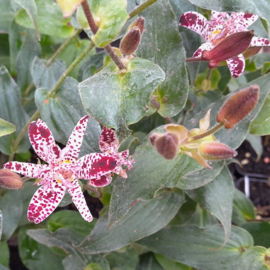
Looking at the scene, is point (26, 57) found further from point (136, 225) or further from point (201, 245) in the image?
point (201, 245)

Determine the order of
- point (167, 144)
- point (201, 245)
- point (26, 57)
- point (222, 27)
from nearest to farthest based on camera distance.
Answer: point (167, 144), point (222, 27), point (201, 245), point (26, 57)

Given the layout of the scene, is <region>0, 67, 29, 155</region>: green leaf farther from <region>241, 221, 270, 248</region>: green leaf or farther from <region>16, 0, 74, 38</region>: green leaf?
<region>241, 221, 270, 248</region>: green leaf

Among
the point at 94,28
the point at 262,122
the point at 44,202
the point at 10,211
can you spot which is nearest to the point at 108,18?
the point at 94,28

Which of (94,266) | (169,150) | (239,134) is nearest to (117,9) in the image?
(169,150)

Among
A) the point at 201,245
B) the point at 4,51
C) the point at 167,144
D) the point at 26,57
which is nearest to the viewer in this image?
the point at 167,144

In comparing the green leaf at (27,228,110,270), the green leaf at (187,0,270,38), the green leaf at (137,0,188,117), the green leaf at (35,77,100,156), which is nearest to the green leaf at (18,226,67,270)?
the green leaf at (27,228,110,270)

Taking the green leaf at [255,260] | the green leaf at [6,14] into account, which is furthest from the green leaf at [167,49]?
the green leaf at [6,14]

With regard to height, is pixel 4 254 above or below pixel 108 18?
below
